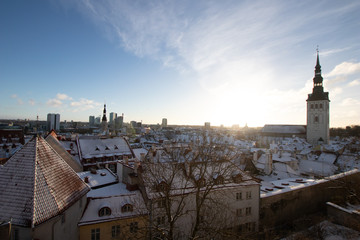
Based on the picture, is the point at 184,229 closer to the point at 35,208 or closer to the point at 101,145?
the point at 35,208

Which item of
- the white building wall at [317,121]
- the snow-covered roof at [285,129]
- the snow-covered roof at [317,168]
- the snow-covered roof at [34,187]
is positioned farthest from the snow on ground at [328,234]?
the snow-covered roof at [285,129]

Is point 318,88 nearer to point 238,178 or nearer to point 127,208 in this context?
point 238,178

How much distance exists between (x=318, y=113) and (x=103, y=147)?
80017mm

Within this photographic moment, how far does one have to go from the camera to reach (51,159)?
12461 mm

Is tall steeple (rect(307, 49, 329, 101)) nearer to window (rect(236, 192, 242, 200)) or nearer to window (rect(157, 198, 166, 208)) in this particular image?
window (rect(236, 192, 242, 200))

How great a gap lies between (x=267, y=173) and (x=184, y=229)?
22.5 metres

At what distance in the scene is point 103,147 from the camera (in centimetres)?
3884

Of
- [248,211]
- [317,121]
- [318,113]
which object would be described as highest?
[318,113]

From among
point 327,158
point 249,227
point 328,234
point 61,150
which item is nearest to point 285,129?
point 327,158

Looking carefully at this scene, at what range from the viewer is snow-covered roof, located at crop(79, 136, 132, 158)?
36.7 m

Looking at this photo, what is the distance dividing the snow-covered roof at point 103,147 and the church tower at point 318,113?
73517mm

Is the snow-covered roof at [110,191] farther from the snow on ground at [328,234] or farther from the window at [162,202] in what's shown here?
the snow on ground at [328,234]

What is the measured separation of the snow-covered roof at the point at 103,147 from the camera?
1445 inches

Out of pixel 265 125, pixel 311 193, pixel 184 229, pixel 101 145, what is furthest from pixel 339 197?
pixel 265 125
